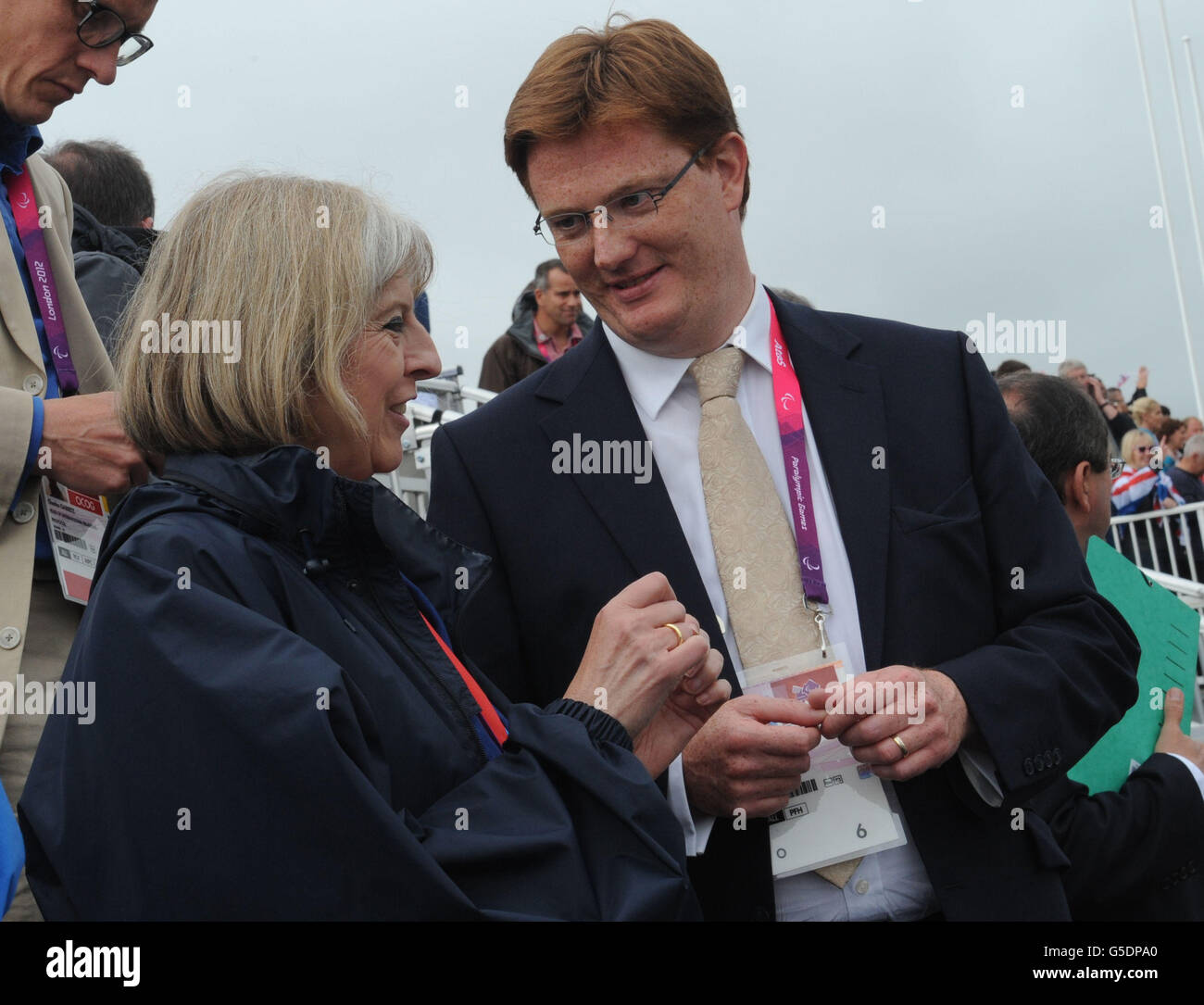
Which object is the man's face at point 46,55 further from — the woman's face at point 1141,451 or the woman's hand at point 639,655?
the woman's face at point 1141,451

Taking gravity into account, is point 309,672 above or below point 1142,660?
above

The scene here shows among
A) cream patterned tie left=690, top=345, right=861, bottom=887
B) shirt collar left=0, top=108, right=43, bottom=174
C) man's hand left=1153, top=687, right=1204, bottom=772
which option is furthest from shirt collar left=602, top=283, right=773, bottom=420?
man's hand left=1153, top=687, right=1204, bottom=772

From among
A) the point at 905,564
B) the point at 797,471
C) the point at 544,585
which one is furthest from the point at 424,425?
the point at 905,564

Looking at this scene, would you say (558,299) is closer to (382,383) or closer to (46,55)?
(46,55)

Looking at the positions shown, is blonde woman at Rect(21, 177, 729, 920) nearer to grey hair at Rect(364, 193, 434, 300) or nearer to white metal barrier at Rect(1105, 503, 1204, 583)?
grey hair at Rect(364, 193, 434, 300)

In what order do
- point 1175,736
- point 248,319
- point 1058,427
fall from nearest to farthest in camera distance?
point 248,319, point 1175,736, point 1058,427

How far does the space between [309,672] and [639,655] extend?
600mm

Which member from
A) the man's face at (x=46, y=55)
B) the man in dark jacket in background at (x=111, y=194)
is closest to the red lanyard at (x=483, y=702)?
the man's face at (x=46, y=55)

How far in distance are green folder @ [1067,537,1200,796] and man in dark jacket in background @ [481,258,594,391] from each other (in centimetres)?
454

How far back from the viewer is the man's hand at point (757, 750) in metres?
2.26

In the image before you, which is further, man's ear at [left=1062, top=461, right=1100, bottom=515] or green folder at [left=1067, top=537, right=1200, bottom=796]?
man's ear at [left=1062, top=461, right=1100, bottom=515]

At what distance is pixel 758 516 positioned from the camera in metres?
2.53

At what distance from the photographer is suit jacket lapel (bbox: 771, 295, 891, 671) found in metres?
2.49

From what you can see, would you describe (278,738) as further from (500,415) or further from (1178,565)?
(1178,565)
